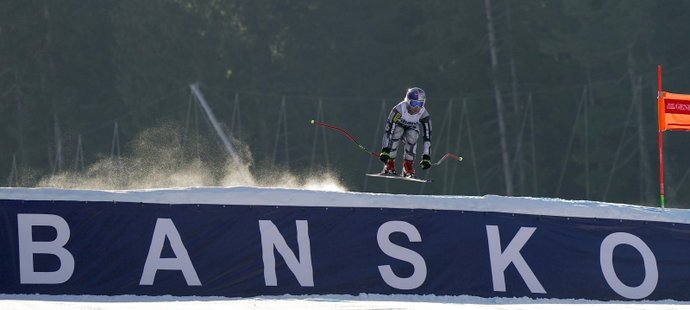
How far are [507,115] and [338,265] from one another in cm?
4333

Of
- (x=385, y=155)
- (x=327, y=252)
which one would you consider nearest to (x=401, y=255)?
(x=327, y=252)

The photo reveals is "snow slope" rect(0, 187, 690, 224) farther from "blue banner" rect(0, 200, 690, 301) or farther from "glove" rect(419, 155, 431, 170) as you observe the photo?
"glove" rect(419, 155, 431, 170)

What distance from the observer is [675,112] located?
77.9 ft

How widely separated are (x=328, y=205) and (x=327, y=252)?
2.14ft

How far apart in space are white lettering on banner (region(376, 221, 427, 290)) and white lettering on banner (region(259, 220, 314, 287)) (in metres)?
0.97

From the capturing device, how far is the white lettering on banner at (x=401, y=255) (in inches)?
782

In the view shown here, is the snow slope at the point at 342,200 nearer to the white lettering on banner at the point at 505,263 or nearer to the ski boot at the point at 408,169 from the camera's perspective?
the white lettering on banner at the point at 505,263

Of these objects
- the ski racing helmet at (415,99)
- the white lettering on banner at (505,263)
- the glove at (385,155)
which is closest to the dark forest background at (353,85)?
A: the glove at (385,155)

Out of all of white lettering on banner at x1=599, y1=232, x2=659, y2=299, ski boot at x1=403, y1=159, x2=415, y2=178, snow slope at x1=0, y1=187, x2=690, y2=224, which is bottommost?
white lettering on banner at x1=599, y1=232, x2=659, y2=299

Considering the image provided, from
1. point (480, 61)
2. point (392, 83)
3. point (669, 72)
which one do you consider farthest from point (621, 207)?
point (392, 83)

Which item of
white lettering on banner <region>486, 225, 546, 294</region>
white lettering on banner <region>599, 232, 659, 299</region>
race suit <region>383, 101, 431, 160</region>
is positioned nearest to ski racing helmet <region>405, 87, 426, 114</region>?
race suit <region>383, 101, 431, 160</region>

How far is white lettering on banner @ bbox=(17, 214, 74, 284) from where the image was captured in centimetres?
1886

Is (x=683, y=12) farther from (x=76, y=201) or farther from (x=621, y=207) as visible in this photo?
(x=76, y=201)

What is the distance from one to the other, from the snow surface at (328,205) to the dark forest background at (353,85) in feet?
112
